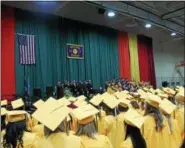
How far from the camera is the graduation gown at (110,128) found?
3.17 metres

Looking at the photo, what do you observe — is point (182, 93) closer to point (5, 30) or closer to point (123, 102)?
point (123, 102)

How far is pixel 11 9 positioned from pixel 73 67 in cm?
294

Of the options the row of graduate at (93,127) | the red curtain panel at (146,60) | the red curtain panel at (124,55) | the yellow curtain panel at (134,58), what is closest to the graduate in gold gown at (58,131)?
the row of graduate at (93,127)

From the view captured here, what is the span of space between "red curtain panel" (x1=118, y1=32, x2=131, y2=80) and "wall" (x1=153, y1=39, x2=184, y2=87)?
276 cm

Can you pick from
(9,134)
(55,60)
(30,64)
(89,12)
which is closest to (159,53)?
(89,12)

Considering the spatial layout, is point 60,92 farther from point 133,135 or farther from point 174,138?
point 133,135

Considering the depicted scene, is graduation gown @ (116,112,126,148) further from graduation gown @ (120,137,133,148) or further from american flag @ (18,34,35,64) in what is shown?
american flag @ (18,34,35,64)

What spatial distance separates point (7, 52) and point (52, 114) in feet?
21.3

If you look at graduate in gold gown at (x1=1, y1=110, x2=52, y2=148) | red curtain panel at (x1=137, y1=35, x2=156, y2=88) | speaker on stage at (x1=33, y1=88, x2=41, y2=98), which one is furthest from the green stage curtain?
graduate in gold gown at (x1=1, y1=110, x2=52, y2=148)

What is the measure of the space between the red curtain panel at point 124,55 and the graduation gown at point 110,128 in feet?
27.7

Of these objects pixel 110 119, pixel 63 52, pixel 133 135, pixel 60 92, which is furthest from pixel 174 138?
pixel 63 52

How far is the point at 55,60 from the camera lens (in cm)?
927

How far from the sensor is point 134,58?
12.5 metres

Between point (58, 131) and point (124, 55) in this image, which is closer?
point (58, 131)
